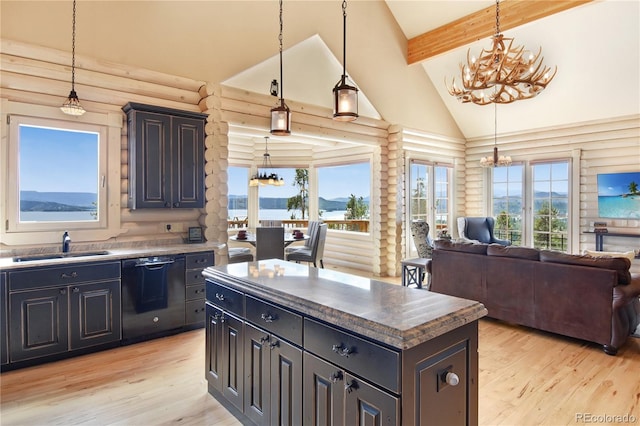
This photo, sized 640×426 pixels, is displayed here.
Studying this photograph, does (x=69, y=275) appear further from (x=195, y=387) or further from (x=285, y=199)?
(x=285, y=199)

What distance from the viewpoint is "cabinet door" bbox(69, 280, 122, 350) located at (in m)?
3.22

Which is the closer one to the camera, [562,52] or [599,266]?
[599,266]

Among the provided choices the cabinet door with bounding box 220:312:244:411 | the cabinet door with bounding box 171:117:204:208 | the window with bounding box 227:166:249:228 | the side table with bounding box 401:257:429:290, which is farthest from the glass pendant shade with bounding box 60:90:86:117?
the window with bounding box 227:166:249:228

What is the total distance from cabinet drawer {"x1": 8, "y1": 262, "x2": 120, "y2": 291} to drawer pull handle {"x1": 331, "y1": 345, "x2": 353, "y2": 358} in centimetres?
272

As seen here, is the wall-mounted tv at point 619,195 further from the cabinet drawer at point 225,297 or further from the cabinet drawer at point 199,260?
the cabinet drawer at point 225,297

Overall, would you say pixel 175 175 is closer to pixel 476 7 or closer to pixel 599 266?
pixel 599 266

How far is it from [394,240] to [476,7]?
405 centimetres

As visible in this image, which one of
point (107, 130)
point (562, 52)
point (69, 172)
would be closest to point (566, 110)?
point (562, 52)

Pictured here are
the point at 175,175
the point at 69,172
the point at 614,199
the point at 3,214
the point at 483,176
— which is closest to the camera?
the point at 3,214

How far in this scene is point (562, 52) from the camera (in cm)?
582

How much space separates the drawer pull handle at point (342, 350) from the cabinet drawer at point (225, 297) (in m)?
0.81

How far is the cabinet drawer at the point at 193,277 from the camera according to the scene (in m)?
3.88

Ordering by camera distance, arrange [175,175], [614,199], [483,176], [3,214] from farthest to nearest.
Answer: [483,176], [614,199], [175,175], [3,214]

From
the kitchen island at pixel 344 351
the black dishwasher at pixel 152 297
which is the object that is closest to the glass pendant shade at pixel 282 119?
the kitchen island at pixel 344 351
